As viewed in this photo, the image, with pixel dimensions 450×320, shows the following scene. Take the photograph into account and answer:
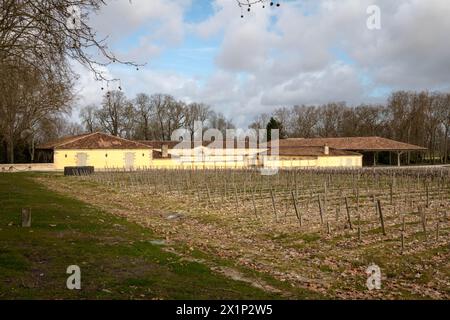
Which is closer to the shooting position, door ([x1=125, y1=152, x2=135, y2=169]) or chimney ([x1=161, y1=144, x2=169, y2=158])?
door ([x1=125, y1=152, x2=135, y2=169])

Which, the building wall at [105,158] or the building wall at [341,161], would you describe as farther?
the building wall at [341,161]

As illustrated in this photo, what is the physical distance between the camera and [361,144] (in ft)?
206

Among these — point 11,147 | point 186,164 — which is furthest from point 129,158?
point 11,147

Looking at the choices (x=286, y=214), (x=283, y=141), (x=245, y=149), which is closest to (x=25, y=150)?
(x=245, y=149)

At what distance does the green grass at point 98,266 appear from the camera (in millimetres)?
6730

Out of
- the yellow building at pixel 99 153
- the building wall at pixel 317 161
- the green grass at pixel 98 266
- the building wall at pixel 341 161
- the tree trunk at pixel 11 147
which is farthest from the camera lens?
the building wall at pixel 341 161

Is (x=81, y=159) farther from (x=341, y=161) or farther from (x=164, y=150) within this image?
(x=341, y=161)

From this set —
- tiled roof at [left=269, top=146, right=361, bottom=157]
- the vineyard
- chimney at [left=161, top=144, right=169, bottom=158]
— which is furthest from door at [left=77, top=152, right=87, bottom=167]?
the vineyard

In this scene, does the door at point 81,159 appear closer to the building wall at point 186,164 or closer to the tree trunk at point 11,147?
the tree trunk at point 11,147

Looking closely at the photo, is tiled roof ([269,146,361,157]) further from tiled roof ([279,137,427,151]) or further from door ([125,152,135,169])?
door ([125,152,135,169])

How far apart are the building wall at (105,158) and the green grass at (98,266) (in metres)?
41.8

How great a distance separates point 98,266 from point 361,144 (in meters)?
58.3

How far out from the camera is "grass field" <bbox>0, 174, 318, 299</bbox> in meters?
6.75
